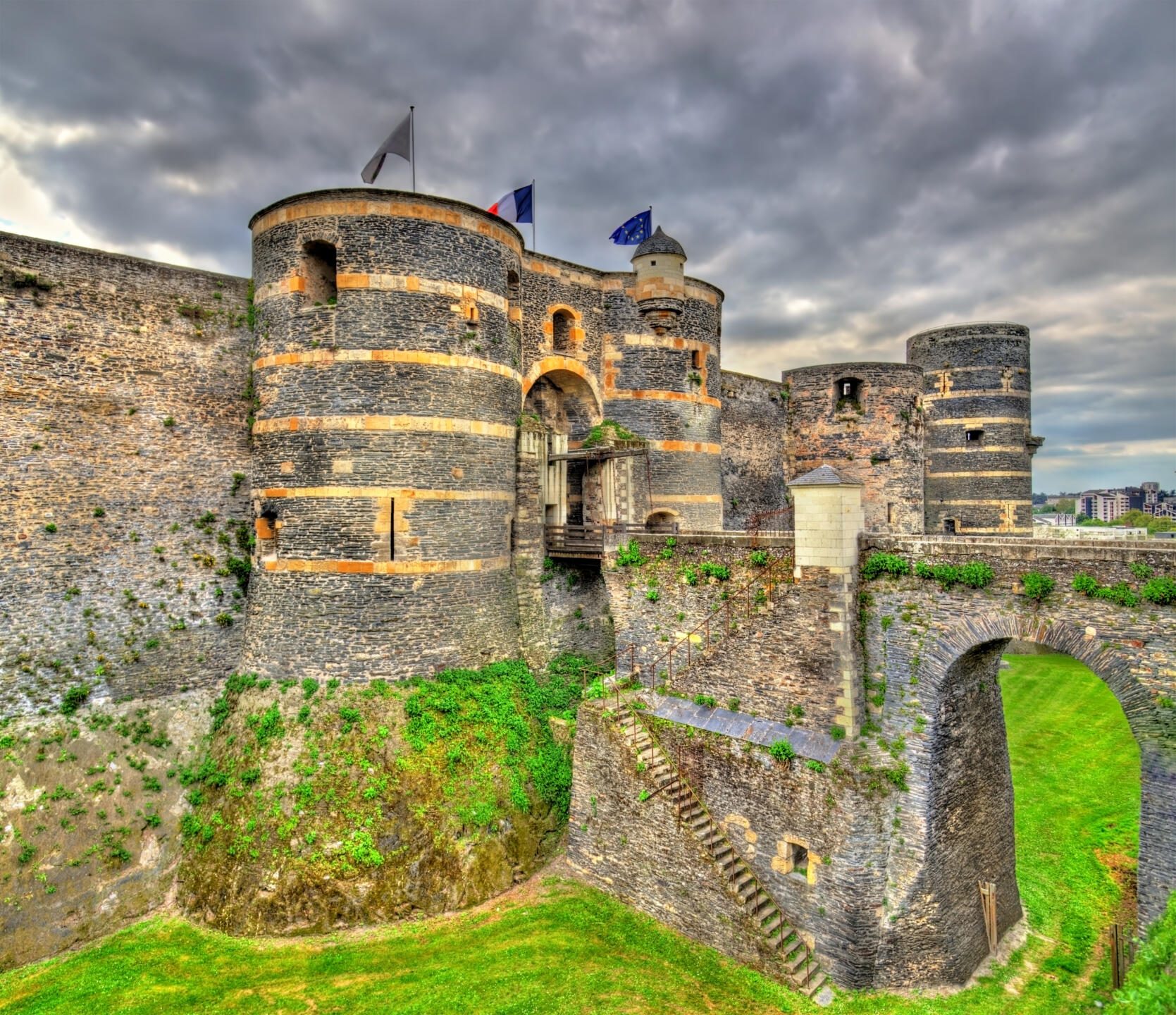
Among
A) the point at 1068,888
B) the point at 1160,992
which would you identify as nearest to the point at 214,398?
the point at 1160,992

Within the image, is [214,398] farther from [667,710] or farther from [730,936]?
[730,936]

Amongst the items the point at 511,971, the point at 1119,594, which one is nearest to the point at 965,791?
the point at 1119,594

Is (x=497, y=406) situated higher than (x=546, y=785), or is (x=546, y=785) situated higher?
(x=497, y=406)

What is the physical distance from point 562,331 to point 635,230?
388cm

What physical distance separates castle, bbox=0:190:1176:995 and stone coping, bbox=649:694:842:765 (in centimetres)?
8

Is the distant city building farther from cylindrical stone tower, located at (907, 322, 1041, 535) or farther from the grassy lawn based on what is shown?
the grassy lawn

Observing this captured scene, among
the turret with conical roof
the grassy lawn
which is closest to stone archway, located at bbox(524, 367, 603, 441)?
the turret with conical roof

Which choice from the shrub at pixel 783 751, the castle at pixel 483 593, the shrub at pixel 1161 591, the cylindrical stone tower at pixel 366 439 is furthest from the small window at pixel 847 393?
the shrub at pixel 783 751

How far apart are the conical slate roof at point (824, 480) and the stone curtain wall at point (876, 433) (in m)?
15.3

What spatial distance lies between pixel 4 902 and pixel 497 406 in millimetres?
13094

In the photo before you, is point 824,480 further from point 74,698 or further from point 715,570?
point 74,698

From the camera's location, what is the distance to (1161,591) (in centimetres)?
976

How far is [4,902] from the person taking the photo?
1199cm

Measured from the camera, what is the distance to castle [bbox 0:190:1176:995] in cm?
1159
